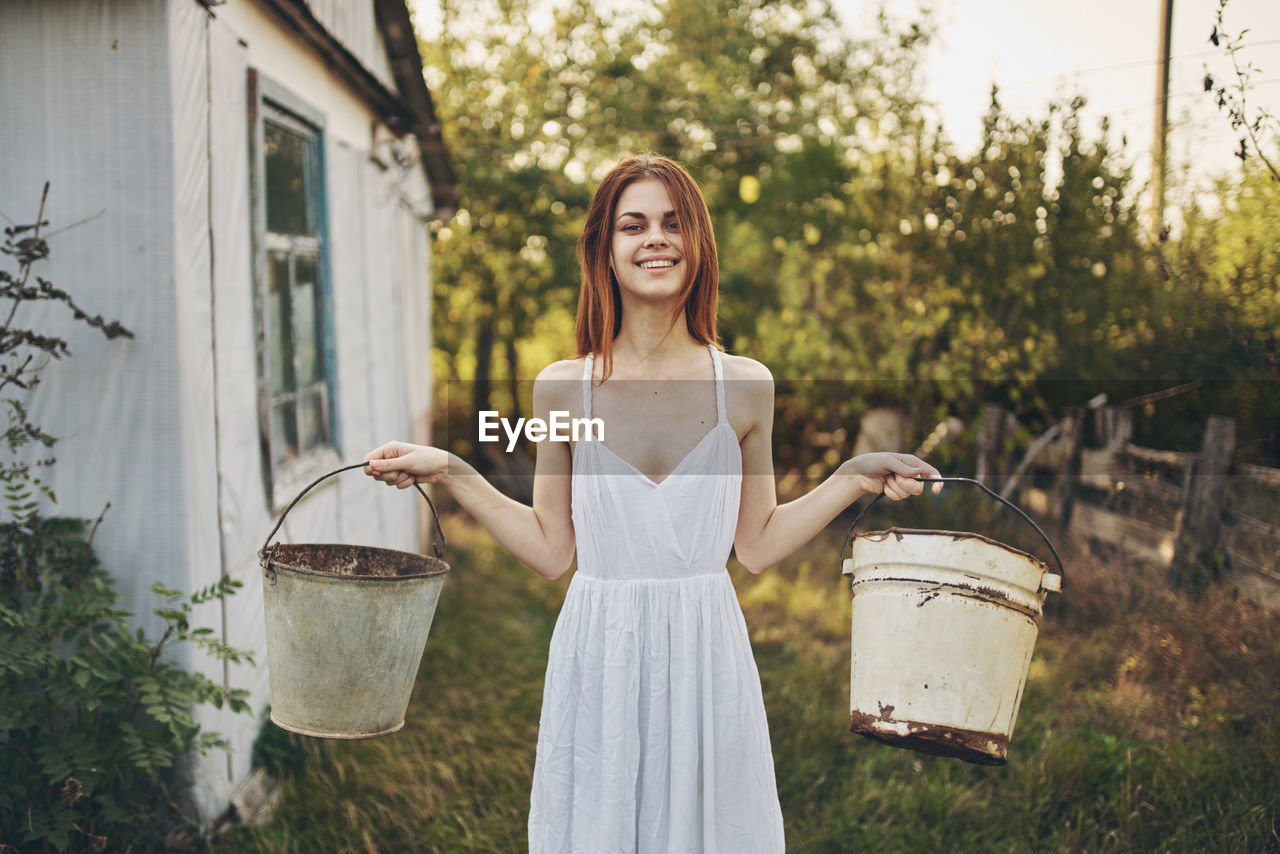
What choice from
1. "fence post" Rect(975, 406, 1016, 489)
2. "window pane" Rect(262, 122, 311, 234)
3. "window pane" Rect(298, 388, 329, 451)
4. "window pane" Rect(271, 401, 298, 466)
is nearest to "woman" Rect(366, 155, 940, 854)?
"window pane" Rect(271, 401, 298, 466)

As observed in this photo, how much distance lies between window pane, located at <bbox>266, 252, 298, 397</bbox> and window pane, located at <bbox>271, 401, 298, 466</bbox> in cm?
8

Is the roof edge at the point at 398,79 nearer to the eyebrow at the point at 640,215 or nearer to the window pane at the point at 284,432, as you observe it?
the window pane at the point at 284,432

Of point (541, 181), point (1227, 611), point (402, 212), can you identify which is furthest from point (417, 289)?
point (1227, 611)

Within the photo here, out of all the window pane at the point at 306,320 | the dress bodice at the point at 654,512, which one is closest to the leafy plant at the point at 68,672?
the dress bodice at the point at 654,512

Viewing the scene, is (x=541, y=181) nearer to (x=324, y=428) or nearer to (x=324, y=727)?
(x=324, y=428)

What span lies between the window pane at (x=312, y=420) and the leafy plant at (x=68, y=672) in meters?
1.52

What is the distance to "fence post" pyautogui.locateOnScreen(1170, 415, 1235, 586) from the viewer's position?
436cm

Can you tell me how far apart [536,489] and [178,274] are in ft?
4.87

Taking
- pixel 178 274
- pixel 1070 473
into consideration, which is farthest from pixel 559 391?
pixel 1070 473

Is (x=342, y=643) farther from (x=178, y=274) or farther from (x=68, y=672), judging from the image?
(x=178, y=274)

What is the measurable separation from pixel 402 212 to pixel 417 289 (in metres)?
0.98

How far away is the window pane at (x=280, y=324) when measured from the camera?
4.06 m

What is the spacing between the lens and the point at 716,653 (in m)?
2.03

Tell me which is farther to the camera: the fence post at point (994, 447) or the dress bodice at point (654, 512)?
the fence post at point (994, 447)
